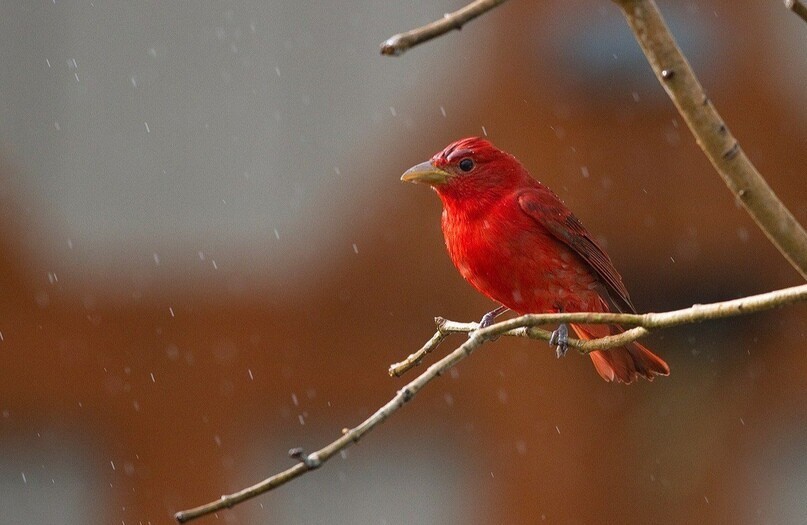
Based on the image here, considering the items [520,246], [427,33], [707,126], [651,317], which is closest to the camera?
[427,33]

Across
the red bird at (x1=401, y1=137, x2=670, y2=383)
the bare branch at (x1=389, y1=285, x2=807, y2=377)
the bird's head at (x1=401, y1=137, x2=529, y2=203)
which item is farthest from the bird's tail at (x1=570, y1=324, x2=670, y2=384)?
the bare branch at (x1=389, y1=285, x2=807, y2=377)

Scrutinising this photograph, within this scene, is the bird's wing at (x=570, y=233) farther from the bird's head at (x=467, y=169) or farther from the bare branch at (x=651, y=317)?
the bare branch at (x=651, y=317)

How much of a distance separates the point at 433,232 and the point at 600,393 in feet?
2.52

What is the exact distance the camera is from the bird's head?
8.06ft

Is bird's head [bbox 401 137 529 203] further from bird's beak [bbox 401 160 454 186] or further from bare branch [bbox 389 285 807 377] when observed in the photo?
bare branch [bbox 389 285 807 377]

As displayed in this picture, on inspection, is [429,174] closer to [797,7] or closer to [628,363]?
[628,363]

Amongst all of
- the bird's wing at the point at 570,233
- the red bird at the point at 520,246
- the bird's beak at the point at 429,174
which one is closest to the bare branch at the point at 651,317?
the red bird at the point at 520,246

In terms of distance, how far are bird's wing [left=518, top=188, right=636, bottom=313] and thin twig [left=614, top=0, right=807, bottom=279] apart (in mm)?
1148

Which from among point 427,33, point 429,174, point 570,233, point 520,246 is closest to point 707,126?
point 427,33

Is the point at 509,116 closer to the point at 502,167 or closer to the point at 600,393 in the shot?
the point at 600,393

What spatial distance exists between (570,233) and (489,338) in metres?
1.04

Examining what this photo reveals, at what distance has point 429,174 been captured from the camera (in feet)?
8.09

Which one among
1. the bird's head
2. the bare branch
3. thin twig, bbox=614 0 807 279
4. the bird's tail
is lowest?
the bird's tail

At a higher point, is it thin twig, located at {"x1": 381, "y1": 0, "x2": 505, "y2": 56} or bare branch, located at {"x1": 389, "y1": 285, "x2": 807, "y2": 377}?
thin twig, located at {"x1": 381, "y1": 0, "x2": 505, "y2": 56}
